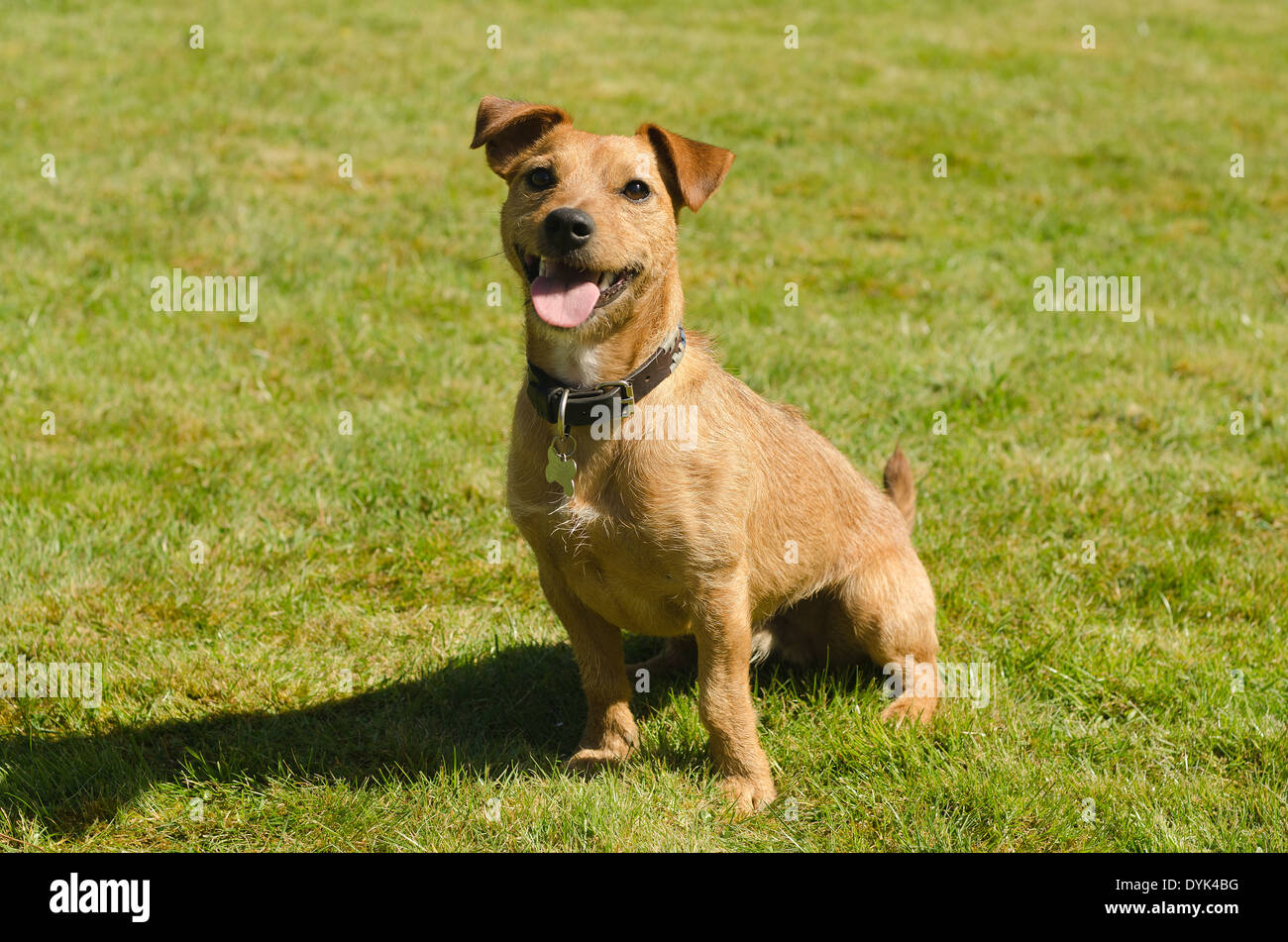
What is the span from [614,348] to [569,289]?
10.3 inches

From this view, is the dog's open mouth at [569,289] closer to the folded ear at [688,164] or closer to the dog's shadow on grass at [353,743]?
the folded ear at [688,164]

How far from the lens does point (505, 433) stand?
623 centimetres

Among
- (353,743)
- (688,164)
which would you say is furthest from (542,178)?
(353,743)

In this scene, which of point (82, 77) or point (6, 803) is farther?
point (82, 77)

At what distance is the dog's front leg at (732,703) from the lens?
11.9 ft

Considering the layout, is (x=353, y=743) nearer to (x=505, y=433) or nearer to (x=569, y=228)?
(x=569, y=228)

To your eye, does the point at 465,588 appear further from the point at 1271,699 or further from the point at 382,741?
the point at 1271,699

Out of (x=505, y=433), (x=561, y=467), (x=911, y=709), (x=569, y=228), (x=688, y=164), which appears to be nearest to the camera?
(x=569, y=228)

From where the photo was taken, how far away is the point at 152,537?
5125 mm

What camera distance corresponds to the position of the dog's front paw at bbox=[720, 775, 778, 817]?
3693mm
